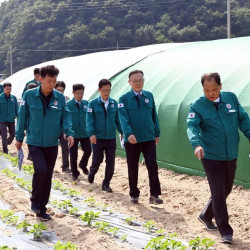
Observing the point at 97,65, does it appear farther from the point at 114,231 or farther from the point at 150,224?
the point at 114,231

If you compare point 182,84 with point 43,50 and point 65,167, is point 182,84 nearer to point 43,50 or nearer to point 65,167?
point 65,167

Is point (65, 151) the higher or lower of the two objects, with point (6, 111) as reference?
lower

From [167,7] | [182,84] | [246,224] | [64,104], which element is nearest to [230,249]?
[246,224]

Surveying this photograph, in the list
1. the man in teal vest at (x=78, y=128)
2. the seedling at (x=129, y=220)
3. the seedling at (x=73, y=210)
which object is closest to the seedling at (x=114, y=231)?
the seedling at (x=129, y=220)

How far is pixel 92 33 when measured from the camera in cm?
5369

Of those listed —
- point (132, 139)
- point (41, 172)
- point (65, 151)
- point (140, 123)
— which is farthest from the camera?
point (65, 151)

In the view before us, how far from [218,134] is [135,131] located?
5.95ft

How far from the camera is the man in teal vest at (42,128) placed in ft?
16.8

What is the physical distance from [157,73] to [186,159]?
3292mm

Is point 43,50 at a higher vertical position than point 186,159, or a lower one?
higher

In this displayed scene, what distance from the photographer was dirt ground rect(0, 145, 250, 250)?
14.9 ft

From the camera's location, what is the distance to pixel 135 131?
19.8 feet

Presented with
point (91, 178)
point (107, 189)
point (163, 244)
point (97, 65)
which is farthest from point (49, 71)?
point (97, 65)

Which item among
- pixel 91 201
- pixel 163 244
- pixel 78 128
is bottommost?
pixel 91 201
